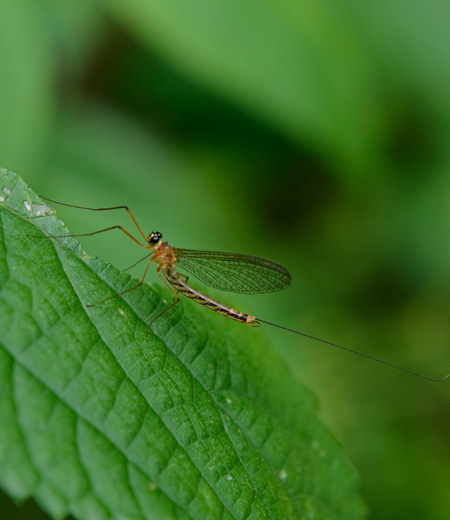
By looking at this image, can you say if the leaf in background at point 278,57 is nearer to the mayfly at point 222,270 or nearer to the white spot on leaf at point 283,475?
the mayfly at point 222,270

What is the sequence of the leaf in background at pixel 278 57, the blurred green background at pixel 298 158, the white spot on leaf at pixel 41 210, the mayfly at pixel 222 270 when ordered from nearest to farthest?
the white spot on leaf at pixel 41 210 < the mayfly at pixel 222 270 < the leaf in background at pixel 278 57 < the blurred green background at pixel 298 158

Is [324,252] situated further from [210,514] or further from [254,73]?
[210,514]

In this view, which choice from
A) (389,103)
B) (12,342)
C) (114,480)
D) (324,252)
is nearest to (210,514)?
(114,480)

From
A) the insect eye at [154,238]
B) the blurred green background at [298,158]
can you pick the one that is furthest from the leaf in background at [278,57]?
the insect eye at [154,238]

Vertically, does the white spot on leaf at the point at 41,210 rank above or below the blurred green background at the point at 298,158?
below

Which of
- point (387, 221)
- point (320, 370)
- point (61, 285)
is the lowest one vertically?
point (61, 285)

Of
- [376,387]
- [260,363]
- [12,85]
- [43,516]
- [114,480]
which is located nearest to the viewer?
[114,480]

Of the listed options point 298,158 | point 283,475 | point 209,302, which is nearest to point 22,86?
point 209,302

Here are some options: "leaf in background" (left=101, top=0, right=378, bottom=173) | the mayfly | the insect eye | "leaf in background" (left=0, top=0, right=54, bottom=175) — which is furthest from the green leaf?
"leaf in background" (left=101, top=0, right=378, bottom=173)
